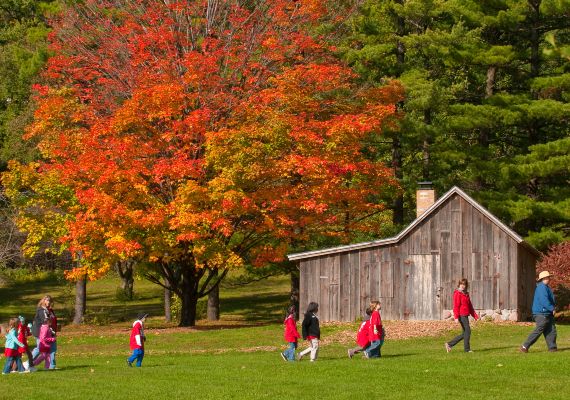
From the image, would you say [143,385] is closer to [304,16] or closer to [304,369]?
[304,369]

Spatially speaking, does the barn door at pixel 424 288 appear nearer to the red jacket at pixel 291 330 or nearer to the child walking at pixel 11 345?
the red jacket at pixel 291 330

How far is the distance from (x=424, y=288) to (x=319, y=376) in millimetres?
18702

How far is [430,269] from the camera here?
1495 inches

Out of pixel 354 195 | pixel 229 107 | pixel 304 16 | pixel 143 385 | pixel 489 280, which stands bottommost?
pixel 143 385

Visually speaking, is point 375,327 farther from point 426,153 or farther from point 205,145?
point 426,153

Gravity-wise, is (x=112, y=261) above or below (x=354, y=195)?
below

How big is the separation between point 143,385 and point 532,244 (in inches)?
1022

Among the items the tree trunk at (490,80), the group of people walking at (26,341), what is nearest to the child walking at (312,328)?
the group of people walking at (26,341)

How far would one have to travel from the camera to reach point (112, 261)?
35688 mm

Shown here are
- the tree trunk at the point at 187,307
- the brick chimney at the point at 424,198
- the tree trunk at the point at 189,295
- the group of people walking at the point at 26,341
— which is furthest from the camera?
the tree trunk at the point at 187,307

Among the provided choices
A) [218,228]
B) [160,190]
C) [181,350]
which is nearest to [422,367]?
[181,350]

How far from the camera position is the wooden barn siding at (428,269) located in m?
37.4

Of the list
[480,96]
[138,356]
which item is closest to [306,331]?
[138,356]

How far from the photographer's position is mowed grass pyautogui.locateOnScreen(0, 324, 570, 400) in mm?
17438
